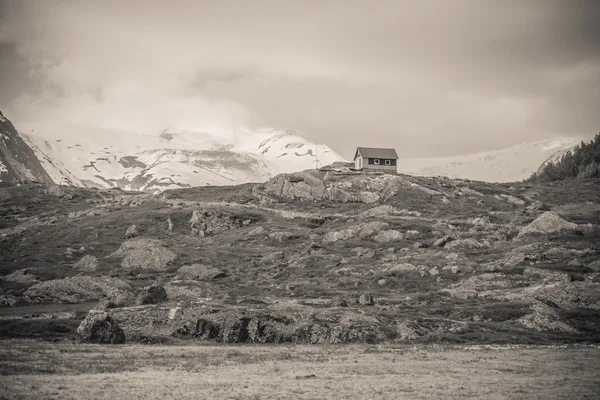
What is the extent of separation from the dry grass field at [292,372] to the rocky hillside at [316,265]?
1039 cm

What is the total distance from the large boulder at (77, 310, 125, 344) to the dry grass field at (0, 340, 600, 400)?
4.26 metres

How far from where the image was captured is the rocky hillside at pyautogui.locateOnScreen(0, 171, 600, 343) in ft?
240

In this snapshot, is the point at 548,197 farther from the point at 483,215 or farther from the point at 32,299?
the point at 32,299

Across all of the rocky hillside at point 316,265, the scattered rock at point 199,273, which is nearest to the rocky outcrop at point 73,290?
the rocky hillside at point 316,265

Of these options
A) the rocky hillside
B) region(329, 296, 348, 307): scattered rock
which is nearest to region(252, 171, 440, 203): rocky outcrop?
the rocky hillside

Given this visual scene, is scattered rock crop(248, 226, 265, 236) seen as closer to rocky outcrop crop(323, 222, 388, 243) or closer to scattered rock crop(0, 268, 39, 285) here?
rocky outcrop crop(323, 222, 388, 243)

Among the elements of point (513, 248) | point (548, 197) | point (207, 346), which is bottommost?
point (207, 346)

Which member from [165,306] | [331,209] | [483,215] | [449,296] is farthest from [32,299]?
[483,215]

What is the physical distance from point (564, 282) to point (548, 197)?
10441 centimetres

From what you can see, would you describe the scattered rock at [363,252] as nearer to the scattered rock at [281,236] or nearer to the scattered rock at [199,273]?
the scattered rock at [281,236]

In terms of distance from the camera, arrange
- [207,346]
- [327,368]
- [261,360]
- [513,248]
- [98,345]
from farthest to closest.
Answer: [513,248], [207,346], [98,345], [261,360], [327,368]

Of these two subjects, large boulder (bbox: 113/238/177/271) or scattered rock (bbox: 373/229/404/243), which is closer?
large boulder (bbox: 113/238/177/271)

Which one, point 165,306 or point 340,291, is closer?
point 165,306

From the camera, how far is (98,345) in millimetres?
60156
